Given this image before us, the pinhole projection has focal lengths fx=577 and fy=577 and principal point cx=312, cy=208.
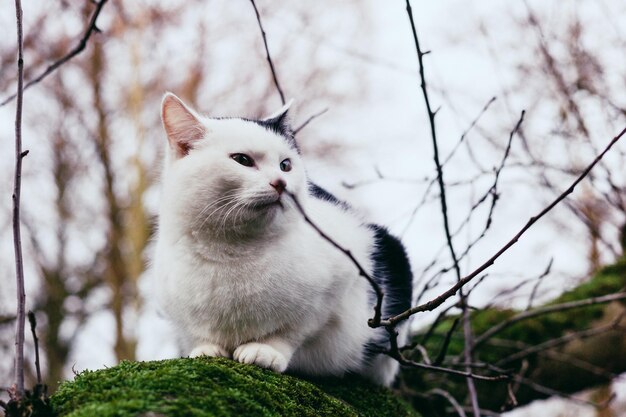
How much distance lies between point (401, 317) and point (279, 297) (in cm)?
51

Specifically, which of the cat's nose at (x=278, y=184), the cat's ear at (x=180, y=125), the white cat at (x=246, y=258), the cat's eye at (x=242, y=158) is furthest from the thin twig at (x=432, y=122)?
the cat's ear at (x=180, y=125)

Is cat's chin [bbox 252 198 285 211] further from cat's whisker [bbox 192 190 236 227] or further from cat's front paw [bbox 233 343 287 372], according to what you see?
cat's front paw [bbox 233 343 287 372]

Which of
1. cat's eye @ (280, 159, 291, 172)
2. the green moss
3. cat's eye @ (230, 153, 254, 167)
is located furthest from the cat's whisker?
the green moss

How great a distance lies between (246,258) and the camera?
66.4 inches

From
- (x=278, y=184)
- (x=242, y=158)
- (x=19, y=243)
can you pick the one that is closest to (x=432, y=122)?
(x=278, y=184)

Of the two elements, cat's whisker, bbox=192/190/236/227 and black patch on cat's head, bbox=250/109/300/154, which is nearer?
cat's whisker, bbox=192/190/236/227

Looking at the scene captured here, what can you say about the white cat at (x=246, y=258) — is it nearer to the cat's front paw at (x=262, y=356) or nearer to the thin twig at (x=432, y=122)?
the cat's front paw at (x=262, y=356)

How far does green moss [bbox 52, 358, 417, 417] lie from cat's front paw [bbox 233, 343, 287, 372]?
62mm

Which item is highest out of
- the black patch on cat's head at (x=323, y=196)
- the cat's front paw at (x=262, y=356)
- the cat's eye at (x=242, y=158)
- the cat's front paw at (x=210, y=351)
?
the black patch on cat's head at (x=323, y=196)

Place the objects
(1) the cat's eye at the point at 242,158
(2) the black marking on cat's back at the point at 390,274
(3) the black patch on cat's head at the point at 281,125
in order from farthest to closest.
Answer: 1. (2) the black marking on cat's back at the point at 390,274
2. (3) the black patch on cat's head at the point at 281,125
3. (1) the cat's eye at the point at 242,158

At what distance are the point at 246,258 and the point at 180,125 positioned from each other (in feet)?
1.58

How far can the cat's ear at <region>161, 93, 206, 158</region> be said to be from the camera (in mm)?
1799

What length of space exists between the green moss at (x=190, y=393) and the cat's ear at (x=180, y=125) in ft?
2.31

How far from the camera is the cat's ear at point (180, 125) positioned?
1.80m
